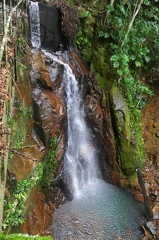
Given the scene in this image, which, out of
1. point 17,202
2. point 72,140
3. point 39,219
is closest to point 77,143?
point 72,140

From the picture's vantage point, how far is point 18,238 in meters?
1.97

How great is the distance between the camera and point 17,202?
13.8 ft

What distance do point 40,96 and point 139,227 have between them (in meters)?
4.97

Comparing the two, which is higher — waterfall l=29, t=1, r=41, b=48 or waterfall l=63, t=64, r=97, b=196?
waterfall l=29, t=1, r=41, b=48

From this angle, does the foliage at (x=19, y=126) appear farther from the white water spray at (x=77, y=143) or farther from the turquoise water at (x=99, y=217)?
the turquoise water at (x=99, y=217)

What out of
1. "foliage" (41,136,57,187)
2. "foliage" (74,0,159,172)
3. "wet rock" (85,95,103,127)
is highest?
"foliage" (74,0,159,172)

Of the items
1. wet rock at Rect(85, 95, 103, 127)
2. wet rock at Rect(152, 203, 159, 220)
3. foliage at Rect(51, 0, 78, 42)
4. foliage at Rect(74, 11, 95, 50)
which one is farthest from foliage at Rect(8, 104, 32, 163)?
foliage at Rect(74, 11, 95, 50)

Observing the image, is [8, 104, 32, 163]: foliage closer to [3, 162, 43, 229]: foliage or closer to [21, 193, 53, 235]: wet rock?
[3, 162, 43, 229]: foliage

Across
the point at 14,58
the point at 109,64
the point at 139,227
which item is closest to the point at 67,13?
the point at 109,64

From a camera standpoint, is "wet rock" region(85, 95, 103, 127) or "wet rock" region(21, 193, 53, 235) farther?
"wet rock" region(85, 95, 103, 127)

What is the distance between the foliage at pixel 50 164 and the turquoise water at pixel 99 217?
1061 millimetres

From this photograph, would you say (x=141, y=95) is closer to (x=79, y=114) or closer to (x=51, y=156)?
(x=79, y=114)

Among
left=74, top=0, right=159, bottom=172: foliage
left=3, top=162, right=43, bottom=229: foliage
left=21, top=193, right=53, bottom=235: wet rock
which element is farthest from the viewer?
left=74, top=0, right=159, bottom=172: foliage

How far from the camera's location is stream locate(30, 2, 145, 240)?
6242mm
